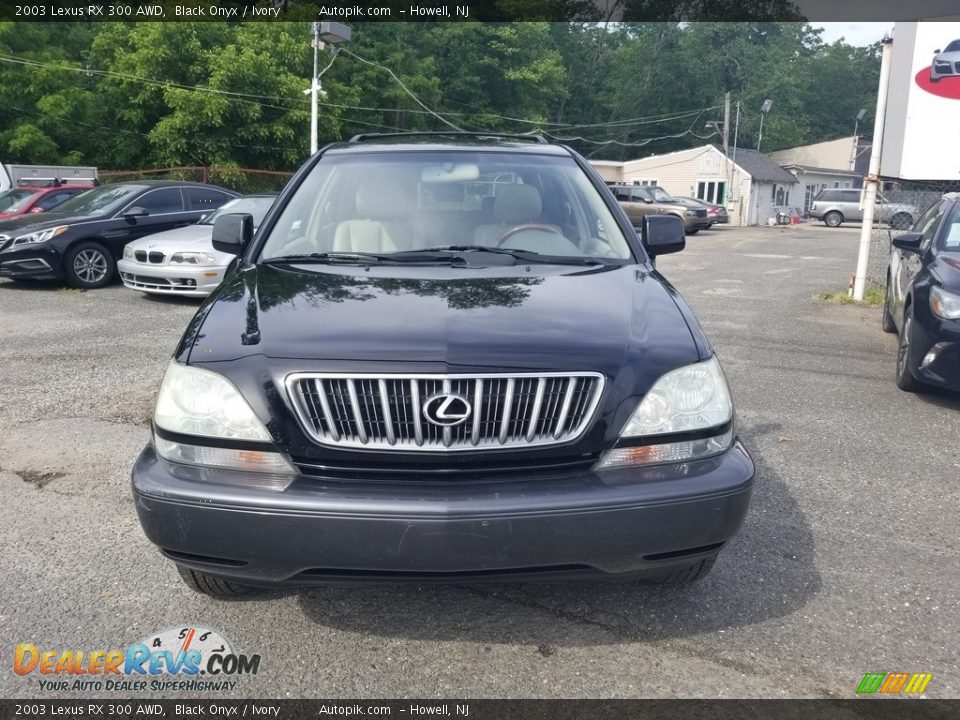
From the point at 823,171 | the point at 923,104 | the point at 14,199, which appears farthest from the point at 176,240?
the point at 823,171

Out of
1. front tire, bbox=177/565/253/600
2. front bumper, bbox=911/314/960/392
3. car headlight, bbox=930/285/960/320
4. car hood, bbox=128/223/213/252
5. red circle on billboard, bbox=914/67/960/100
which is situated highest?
red circle on billboard, bbox=914/67/960/100

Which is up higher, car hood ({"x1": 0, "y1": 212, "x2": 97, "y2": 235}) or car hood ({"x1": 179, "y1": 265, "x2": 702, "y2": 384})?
car hood ({"x1": 179, "y1": 265, "x2": 702, "y2": 384})

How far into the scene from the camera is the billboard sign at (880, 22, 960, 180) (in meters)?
11.2

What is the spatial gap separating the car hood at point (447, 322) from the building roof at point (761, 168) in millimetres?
46999

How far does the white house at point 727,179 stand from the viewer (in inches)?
1829

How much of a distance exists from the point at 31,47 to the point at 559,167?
120ft

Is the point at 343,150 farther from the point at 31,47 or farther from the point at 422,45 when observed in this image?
the point at 422,45

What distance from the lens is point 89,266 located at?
11188mm

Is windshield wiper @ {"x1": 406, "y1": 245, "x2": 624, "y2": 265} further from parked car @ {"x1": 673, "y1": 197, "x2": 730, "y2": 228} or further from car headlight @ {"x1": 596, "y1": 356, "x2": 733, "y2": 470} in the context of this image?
parked car @ {"x1": 673, "y1": 197, "x2": 730, "y2": 228}

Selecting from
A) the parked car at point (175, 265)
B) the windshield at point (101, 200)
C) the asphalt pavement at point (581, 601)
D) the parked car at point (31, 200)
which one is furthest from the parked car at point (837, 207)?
the asphalt pavement at point (581, 601)

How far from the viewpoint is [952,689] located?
2588 millimetres

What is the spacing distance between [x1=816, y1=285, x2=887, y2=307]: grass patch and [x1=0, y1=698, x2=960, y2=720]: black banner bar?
9.65 meters

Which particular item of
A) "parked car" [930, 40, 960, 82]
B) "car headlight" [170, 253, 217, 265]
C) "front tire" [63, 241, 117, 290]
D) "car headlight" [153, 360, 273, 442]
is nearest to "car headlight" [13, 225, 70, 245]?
"front tire" [63, 241, 117, 290]

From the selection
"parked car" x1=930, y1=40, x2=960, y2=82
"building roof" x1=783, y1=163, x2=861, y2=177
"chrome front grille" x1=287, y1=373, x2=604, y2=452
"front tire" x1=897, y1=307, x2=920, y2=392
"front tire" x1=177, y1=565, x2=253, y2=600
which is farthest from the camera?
"building roof" x1=783, y1=163, x2=861, y2=177
